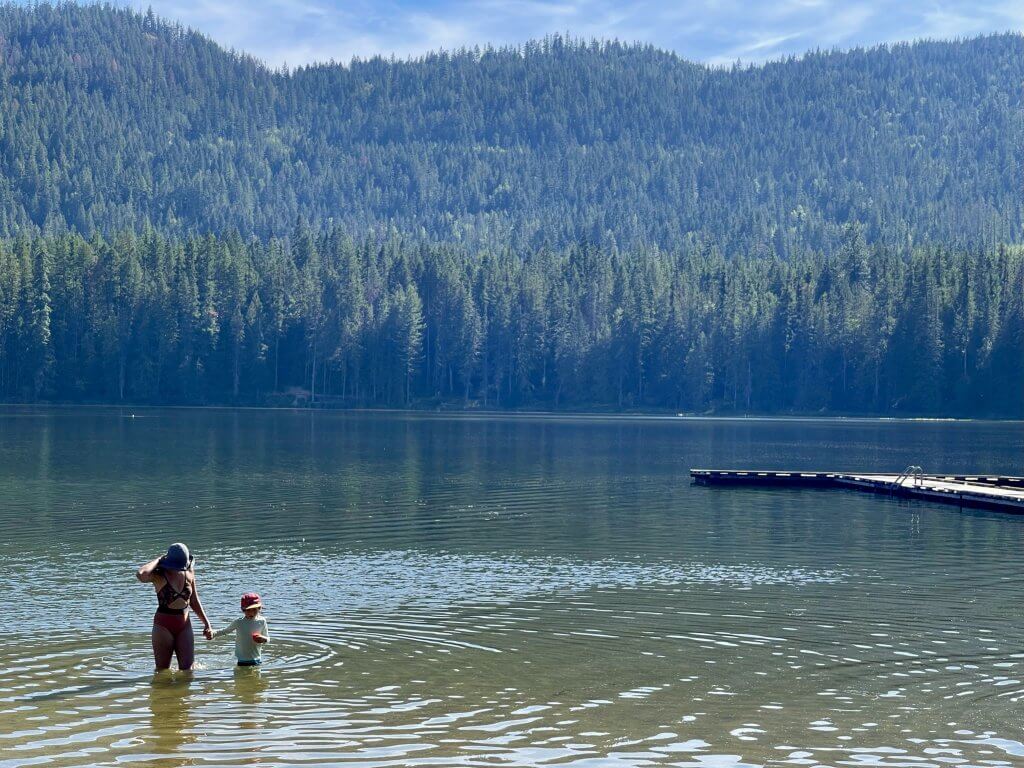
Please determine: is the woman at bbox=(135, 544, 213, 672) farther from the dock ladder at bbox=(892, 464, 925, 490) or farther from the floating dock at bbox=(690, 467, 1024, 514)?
the dock ladder at bbox=(892, 464, 925, 490)

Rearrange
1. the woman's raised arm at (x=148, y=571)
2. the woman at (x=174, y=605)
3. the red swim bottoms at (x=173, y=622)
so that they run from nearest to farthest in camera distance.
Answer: the woman's raised arm at (x=148, y=571) < the woman at (x=174, y=605) < the red swim bottoms at (x=173, y=622)

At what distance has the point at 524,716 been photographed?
68.8 feet

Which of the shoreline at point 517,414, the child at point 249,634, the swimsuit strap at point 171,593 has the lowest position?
the child at point 249,634

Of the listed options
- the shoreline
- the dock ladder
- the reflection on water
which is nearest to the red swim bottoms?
the reflection on water

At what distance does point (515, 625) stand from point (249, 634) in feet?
23.0

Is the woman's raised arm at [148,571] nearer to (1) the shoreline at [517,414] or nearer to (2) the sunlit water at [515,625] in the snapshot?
(2) the sunlit water at [515,625]

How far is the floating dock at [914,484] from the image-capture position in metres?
59.8

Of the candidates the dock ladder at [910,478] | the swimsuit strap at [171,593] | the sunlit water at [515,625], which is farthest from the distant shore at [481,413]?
the swimsuit strap at [171,593]

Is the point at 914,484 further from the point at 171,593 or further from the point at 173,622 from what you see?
the point at 171,593

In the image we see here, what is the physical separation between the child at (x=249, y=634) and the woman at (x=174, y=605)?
25.3 inches

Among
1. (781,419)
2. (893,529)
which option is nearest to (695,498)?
(893,529)

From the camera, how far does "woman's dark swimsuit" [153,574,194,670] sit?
2314 centimetres

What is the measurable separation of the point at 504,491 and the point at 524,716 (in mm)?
42722

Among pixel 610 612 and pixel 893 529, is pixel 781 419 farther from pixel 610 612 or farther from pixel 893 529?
pixel 610 612
